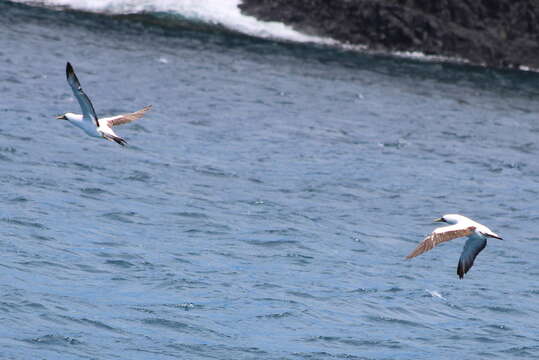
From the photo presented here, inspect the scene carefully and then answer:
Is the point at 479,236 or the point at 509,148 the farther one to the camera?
the point at 509,148

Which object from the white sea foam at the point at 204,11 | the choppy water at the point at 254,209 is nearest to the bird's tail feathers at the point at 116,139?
the choppy water at the point at 254,209

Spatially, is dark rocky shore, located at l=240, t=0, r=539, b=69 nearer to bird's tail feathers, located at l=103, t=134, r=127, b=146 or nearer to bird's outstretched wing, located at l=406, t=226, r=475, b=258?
bird's tail feathers, located at l=103, t=134, r=127, b=146

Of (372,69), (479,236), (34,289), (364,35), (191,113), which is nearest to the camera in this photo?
(479,236)

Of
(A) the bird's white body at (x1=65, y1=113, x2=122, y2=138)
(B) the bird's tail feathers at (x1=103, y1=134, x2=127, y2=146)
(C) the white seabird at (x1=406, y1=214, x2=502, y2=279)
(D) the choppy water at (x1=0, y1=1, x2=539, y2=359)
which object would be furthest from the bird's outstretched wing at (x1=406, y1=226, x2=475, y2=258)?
(A) the bird's white body at (x1=65, y1=113, x2=122, y2=138)

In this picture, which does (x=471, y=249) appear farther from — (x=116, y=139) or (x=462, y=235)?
(x=116, y=139)

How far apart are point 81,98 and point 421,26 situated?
42.1 metres

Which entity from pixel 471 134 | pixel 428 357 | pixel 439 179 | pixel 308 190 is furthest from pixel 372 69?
pixel 428 357

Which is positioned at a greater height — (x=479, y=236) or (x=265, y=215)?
(x=479, y=236)

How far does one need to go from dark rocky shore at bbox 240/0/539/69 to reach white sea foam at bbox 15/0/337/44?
626 millimetres

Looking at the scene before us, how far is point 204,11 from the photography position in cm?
6122

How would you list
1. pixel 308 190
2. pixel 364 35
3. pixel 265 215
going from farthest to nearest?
1. pixel 364 35
2. pixel 308 190
3. pixel 265 215

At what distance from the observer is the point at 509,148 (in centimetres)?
4200

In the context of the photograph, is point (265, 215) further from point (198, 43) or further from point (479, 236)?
point (198, 43)

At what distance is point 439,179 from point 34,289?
1748 centimetres
